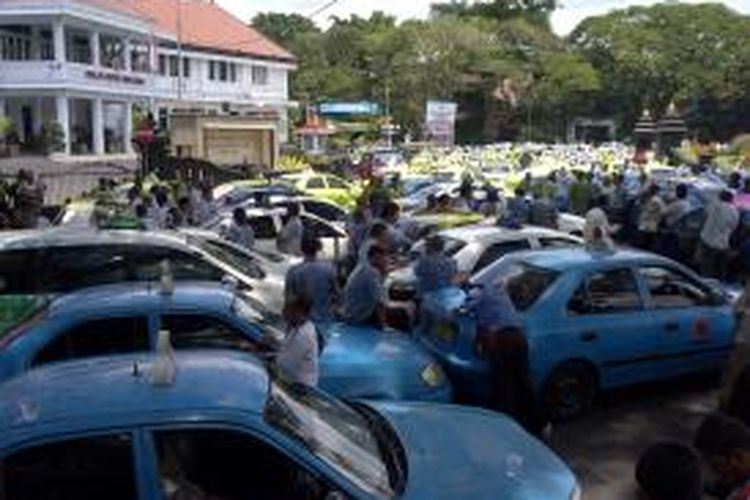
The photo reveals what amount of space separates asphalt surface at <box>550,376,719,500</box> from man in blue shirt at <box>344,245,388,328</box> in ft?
5.86

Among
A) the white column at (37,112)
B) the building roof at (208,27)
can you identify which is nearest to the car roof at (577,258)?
the white column at (37,112)

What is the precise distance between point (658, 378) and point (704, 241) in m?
5.47

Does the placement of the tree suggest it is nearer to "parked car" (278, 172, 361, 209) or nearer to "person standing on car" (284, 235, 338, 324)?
"parked car" (278, 172, 361, 209)

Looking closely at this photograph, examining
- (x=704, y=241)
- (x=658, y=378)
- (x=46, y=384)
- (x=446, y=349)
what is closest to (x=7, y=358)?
(x=46, y=384)

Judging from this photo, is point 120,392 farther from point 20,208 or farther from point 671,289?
point 20,208

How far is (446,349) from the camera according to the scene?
10.1 meters

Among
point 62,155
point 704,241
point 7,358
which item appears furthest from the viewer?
point 62,155

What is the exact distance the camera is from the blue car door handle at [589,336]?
9.64 meters

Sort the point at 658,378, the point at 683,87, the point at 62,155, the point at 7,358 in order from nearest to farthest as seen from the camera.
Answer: the point at 7,358 < the point at 658,378 < the point at 62,155 < the point at 683,87

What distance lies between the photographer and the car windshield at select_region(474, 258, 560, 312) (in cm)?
968

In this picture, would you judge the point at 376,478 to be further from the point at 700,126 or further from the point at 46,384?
the point at 700,126

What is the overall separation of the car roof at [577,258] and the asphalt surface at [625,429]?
4.24 ft

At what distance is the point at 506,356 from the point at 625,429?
1.73 meters

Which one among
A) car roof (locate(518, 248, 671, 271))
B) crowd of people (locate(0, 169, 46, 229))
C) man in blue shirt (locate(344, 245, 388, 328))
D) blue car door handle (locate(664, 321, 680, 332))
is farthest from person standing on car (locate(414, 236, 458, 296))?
crowd of people (locate(0, 169, 46, 229))
